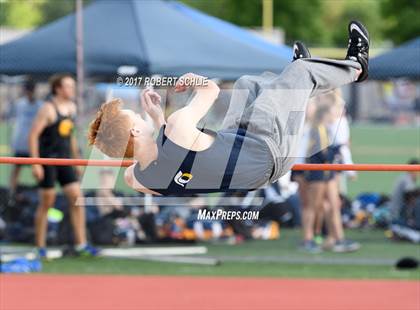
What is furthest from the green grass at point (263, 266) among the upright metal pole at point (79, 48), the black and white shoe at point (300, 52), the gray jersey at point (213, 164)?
the gray jersey at point (213, 164)

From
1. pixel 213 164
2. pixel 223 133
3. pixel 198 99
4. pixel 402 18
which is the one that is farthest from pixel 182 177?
pixel 402 18

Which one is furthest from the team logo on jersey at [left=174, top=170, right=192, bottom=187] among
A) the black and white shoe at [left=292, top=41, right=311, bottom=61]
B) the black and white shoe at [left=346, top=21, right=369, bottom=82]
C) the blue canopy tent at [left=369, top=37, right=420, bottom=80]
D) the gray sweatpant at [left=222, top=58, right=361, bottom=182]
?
the blue canopy tent at [left=369, top=37, right=420, bottom=80]

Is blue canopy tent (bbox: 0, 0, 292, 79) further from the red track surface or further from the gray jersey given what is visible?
the gray jersey

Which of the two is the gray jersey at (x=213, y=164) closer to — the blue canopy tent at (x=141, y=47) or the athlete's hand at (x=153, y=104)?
the athlete's hand at (x=153, y=104)

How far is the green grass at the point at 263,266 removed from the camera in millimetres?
10078

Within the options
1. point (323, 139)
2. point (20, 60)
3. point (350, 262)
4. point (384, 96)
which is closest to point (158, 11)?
point (20, 60)

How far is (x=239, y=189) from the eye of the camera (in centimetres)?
583

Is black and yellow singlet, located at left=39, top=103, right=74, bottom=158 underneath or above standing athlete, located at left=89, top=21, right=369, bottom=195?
underneath

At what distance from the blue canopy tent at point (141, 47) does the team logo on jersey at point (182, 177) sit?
16.9 ft

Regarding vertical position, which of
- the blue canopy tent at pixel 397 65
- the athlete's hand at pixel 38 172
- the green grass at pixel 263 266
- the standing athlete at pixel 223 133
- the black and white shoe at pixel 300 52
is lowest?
the green grass at pixel 263 266

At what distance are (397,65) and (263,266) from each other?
2.57 metres

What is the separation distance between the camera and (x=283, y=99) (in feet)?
18.3

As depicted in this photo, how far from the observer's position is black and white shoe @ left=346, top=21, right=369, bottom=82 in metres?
5.79

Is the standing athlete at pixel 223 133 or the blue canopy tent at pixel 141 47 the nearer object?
the standing athlete at pixel 223 133
